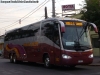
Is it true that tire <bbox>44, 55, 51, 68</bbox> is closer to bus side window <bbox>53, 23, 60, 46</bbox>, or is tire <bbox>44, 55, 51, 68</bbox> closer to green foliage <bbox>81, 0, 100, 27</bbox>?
bus side window <bbox>53, 23, 60, 46</bbox>

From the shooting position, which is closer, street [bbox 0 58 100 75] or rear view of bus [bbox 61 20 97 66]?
street [bbox 0 58 100 75]

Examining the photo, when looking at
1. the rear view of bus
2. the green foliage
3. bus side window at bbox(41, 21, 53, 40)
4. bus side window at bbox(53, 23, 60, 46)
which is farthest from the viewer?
the green foliage

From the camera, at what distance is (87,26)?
60.8ft

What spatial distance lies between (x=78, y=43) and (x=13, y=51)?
1124 cm

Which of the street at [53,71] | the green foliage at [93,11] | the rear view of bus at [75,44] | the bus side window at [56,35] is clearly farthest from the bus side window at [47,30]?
the green foliage at [93,11]

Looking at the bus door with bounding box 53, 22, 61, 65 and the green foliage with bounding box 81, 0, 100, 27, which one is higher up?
the green foliage with bounding box 81, 0, 100, 27

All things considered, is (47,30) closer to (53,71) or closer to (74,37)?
(74,37)

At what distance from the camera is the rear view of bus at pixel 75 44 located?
669 inches

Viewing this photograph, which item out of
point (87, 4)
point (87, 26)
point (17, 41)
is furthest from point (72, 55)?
point (17, 41)

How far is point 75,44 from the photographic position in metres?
17.3

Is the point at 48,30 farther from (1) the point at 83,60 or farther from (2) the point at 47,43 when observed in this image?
(1) the point at 83,60

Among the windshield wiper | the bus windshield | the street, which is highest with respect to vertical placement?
the bus windshield

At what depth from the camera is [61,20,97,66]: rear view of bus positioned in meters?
17.0

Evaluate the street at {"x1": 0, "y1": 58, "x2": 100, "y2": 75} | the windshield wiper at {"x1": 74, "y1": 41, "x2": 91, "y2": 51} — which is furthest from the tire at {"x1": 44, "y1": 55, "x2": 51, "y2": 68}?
the windshield wiper at {"x1": 74, "y1": 41, "x2": 91, "y2": 51}
